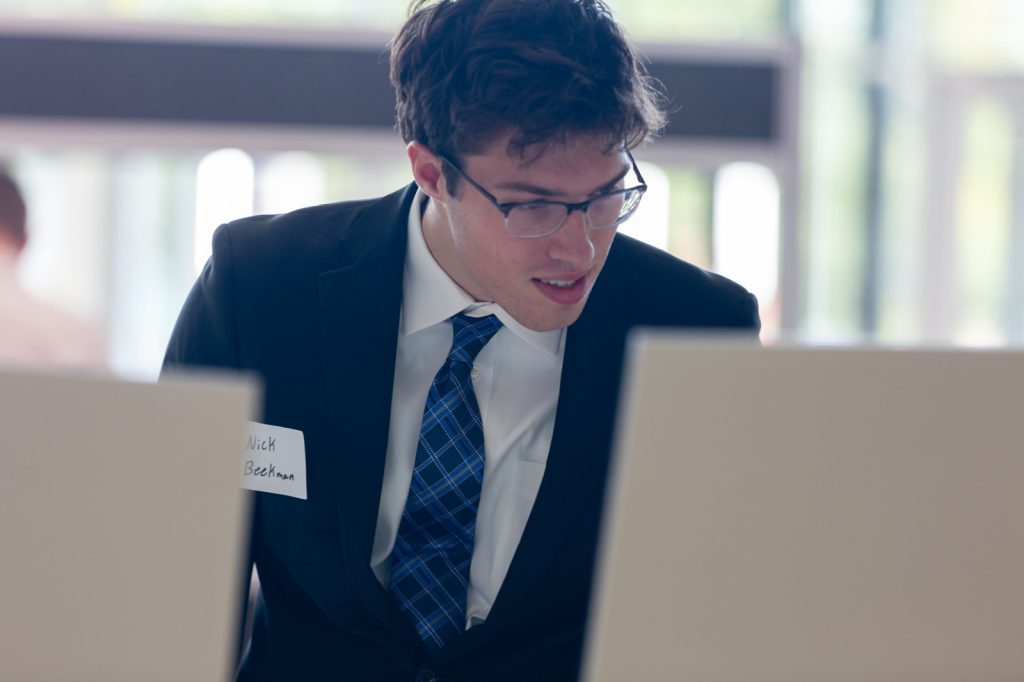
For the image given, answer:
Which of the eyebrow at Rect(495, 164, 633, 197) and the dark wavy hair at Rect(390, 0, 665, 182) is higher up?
the dark wavy hair at Rect(390, 0, 665, 182)

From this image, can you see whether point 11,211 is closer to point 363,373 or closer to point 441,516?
point 363,373

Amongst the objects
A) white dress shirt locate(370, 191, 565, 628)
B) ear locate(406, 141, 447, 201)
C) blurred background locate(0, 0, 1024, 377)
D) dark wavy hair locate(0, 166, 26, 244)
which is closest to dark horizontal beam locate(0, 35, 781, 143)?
blurred background locate(0, 0, 1024, 377)

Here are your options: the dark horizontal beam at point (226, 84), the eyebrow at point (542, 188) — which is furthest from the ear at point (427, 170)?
the dark horizontal beam at point (226, 84)

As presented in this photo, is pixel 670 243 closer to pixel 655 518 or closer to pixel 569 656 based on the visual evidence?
pixel 569 656

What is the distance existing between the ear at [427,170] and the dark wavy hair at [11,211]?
6.31 feet

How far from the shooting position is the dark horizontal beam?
3.07 metres

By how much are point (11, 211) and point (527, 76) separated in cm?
216

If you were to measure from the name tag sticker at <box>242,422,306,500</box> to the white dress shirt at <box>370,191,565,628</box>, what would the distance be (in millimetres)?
108

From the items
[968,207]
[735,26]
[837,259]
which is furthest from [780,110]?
[968,207]

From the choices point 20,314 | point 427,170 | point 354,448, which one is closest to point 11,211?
point 20,314

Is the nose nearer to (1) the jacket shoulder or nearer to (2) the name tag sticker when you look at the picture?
(1) the jacket shoulder

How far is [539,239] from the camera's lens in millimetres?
1394

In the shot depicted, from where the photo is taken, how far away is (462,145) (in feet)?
4.69

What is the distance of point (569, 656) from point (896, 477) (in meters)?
0.75
